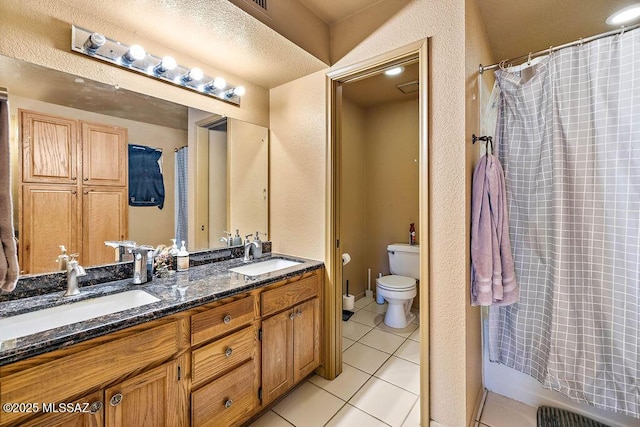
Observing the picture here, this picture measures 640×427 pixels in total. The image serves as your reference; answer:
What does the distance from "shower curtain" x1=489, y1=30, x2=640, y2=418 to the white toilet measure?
104 cm

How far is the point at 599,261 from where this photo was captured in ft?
4.53

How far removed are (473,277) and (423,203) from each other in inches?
18.3

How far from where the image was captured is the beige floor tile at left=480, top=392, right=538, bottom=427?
1.59m

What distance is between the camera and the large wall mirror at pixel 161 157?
4.20ft

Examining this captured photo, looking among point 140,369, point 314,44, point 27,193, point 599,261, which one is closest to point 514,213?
point 599,261

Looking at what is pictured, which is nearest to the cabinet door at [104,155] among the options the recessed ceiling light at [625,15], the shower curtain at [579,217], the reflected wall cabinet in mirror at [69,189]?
the reflected wall cabinet in mirror at [69,189]

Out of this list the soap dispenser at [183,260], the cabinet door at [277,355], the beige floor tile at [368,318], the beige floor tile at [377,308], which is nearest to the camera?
the cabinet door at [277,355]

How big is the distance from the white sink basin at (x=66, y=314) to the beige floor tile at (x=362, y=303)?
2.43 m

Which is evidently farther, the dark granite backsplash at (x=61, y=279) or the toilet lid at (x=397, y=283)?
the toilet lid at (x=397, y=283)

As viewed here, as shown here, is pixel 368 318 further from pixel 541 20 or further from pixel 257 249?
pixel 541 20

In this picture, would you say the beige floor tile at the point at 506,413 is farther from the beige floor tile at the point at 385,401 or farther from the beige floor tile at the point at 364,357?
the beige floor tile at the point at 364,357

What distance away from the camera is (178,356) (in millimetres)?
1165

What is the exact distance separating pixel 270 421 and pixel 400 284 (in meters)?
1.62

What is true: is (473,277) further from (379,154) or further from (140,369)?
(379,154)
